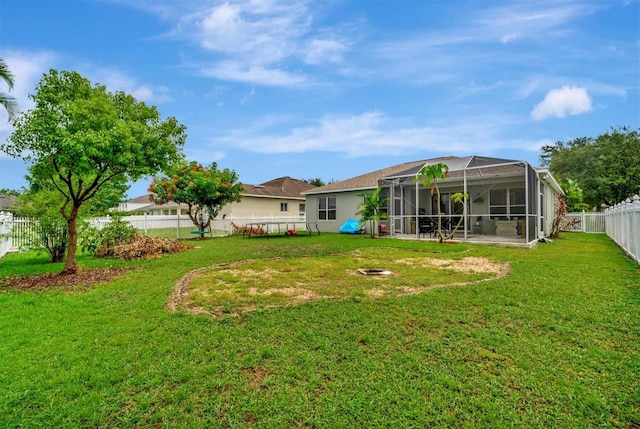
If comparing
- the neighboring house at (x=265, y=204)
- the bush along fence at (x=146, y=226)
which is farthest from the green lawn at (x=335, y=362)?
the neighboring house at (x=265, y=204)

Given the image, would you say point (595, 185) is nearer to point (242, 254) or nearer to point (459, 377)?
point (242, 254)

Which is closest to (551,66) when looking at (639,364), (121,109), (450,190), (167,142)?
(450,190)

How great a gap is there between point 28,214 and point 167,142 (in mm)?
4716

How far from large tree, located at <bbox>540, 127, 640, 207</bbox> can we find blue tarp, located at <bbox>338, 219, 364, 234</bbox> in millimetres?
14011

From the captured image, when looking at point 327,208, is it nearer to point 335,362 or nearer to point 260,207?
point 260,207

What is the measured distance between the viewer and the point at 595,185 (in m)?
25.6

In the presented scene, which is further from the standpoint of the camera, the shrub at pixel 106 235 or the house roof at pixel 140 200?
the house roof at pixel 140 200

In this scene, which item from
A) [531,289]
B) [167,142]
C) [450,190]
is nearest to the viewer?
[531,289]

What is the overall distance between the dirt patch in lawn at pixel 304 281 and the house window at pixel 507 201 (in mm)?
8333

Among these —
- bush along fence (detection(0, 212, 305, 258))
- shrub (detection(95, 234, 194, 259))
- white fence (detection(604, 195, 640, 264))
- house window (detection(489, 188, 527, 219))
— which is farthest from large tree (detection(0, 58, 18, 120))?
house window (detection(489, 188, 527, 219))

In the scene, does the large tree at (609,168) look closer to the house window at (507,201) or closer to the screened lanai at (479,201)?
the house window at (507,201)

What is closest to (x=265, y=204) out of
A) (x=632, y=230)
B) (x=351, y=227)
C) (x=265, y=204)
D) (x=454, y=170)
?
(x=265, y=204)

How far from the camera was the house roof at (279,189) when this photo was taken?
2452 centimetres

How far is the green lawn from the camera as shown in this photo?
236 cm
